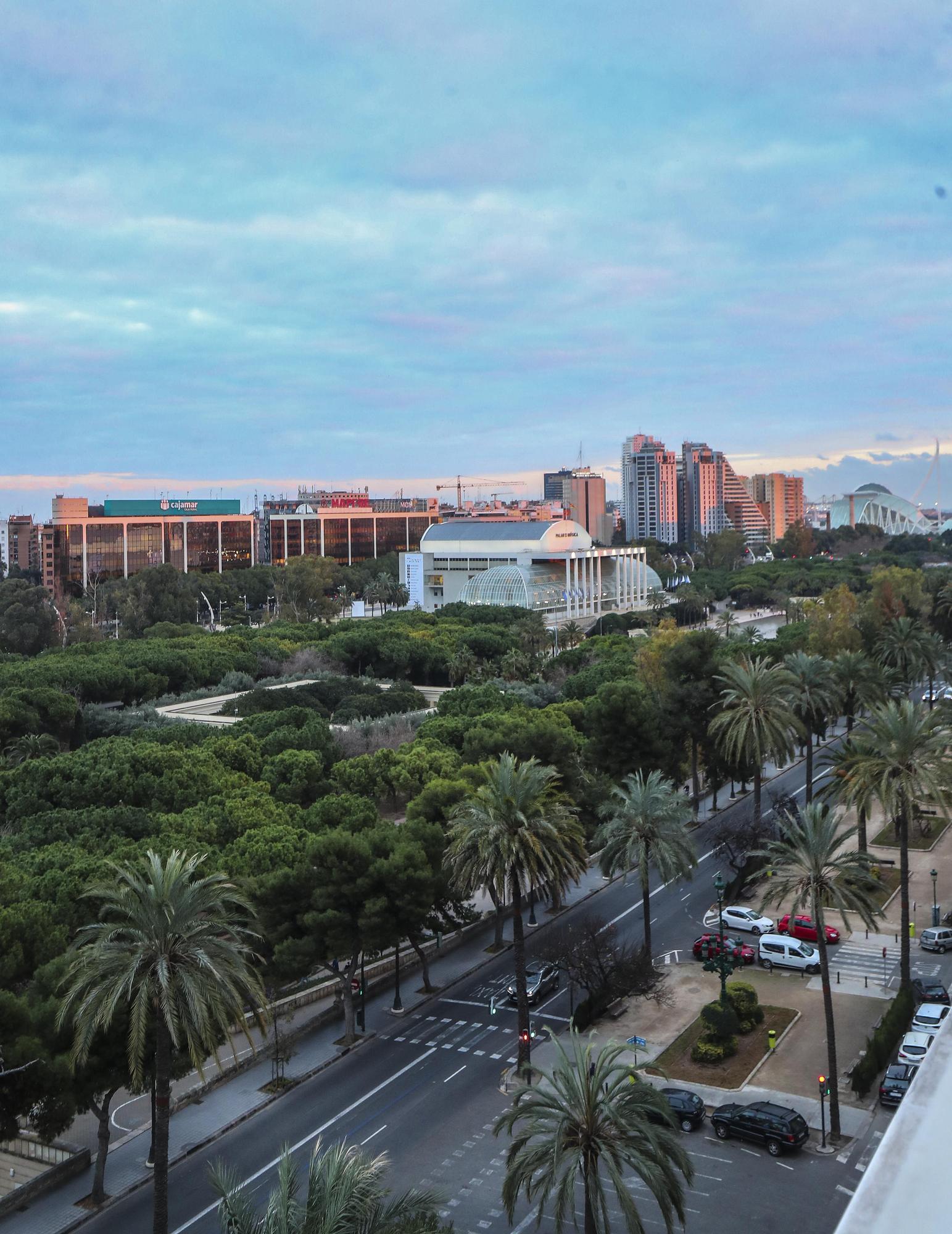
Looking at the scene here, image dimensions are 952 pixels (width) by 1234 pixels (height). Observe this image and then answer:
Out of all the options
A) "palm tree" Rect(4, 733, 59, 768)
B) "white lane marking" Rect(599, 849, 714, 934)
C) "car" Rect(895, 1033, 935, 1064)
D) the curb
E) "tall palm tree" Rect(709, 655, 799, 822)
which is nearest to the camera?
the curb

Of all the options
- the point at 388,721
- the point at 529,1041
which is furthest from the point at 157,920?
the point at 388,721

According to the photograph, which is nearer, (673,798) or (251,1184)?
(251,1184)

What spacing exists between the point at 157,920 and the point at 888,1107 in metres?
20.0

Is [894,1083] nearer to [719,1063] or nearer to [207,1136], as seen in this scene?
[719,1063]

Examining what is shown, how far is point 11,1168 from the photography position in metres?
28.0

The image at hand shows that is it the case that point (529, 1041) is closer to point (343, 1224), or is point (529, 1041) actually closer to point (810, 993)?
point (810, 993)

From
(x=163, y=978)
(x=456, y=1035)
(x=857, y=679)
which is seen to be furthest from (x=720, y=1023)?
(x=857, y=679)

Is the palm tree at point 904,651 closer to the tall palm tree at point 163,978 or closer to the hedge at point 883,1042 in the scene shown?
the hedge at point 883,1042

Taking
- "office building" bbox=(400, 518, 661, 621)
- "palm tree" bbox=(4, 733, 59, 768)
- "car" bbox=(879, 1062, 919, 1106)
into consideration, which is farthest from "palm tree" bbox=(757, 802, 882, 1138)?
"office building" bbox=(400, 518, 661, 621)

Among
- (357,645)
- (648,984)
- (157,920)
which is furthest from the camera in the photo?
(357,645)

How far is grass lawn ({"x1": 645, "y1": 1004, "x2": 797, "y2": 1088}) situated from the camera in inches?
1230

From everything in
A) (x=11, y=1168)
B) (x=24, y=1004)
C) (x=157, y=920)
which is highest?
(x=157, y=920)

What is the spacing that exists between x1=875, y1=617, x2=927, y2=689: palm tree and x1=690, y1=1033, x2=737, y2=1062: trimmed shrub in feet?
144

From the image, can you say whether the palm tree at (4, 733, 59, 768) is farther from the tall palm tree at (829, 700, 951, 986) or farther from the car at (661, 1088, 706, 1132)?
the tall palm tree at (829, 700, 951, 986)
